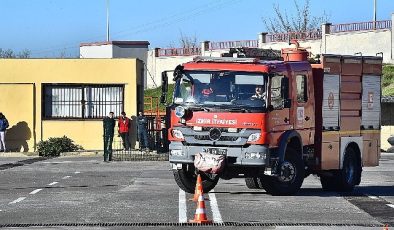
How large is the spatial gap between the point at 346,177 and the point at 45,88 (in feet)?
74.5

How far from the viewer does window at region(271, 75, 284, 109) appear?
21141mm

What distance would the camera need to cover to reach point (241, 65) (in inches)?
839

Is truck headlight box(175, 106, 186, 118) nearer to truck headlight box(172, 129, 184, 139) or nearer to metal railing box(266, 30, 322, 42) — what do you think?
truck headlight box(172, 129, 184, 139)

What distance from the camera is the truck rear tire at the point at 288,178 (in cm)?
2158

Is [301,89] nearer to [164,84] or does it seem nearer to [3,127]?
[164,84]

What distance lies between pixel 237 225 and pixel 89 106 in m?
29.6

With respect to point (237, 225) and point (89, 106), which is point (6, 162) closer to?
point (89, 106)

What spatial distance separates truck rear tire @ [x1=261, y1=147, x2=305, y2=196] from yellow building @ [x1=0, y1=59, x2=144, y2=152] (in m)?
22.6

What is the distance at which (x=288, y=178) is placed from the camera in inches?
856

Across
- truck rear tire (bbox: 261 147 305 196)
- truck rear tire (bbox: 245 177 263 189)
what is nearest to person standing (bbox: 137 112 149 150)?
truck rear tire (bbox: 245 177 263 189)

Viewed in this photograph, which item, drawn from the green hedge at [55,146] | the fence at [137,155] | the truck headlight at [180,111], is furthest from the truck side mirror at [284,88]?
the green hedge at [55,146]

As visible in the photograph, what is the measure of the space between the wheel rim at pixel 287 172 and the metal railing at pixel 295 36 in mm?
55431

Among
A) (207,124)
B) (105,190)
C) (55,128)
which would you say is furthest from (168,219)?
(55,128)

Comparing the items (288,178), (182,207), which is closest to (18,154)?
(288,178)
